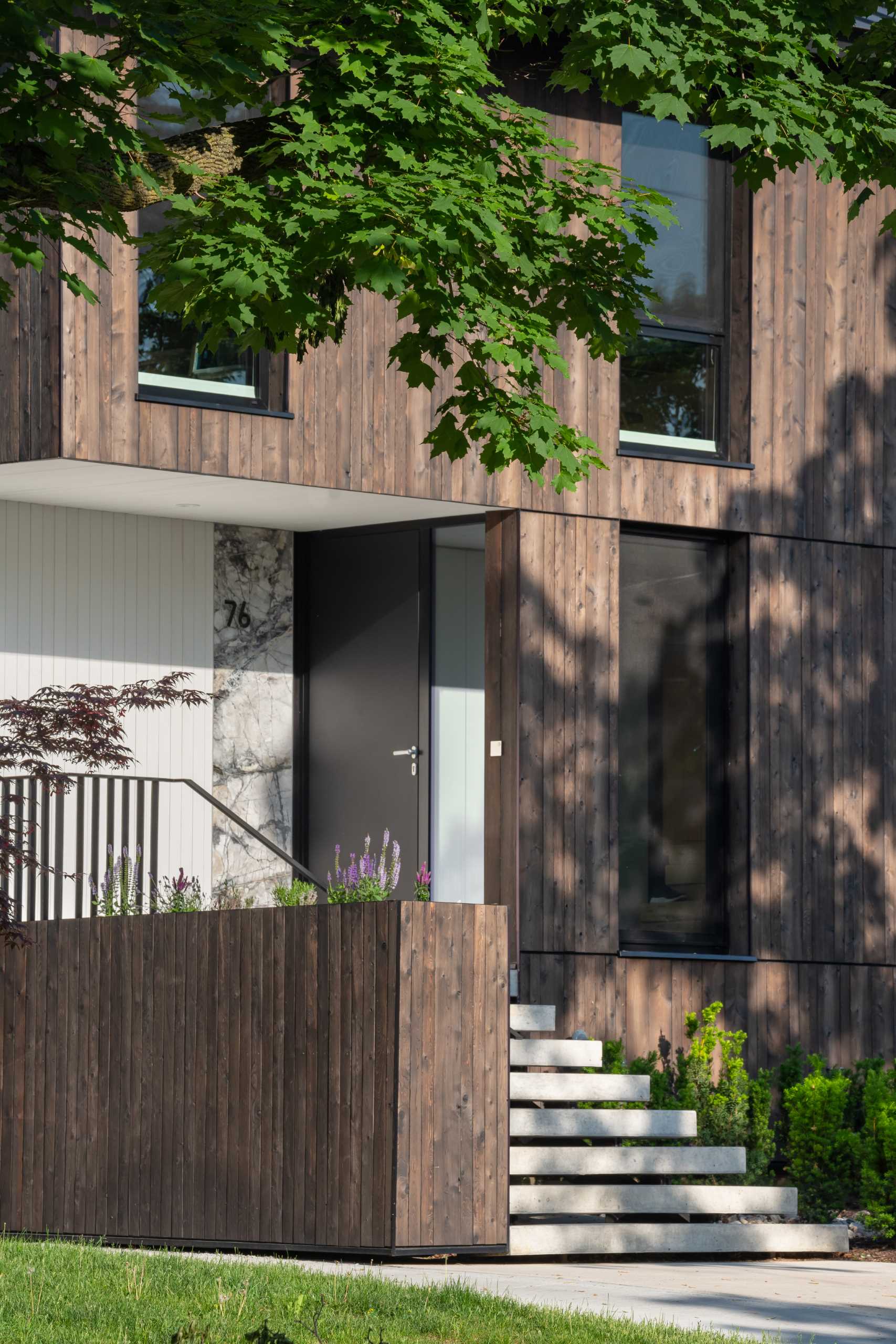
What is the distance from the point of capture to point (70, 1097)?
10.7m

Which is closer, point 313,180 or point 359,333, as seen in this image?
point 313,180

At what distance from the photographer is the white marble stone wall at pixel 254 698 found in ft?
43.2

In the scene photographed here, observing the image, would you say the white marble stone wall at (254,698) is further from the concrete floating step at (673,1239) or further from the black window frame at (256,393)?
the concrete floating step at (673,1239)

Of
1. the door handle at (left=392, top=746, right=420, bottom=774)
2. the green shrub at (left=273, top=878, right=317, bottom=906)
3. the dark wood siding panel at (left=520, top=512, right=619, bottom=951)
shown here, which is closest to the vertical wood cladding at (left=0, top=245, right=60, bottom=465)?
the green shrub at (left=273, top=878, right=317, bottom=906)

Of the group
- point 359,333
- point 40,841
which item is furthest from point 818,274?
point 40,841

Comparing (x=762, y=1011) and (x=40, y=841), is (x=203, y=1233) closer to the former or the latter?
(x=40, y=841)

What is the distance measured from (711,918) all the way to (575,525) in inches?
106

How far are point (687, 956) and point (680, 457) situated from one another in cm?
321

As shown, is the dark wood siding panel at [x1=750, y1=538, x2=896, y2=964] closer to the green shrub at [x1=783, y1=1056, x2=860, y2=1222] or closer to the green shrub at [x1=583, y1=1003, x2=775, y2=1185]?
the green shrub at [x1=583, y1=1003, x2=775, y2=1185]

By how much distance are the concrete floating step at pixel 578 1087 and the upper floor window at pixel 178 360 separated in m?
4.23

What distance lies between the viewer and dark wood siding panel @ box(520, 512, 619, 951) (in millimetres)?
12148

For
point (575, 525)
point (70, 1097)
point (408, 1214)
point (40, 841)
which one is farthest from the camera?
A: point (575, 525)

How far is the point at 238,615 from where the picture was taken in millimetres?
13414

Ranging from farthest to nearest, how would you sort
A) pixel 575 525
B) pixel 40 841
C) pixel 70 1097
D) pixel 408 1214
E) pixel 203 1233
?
pixel 575 525
pixel 40 841
pixel 70 1097
pixel 203 1233
pixel 408 1214
